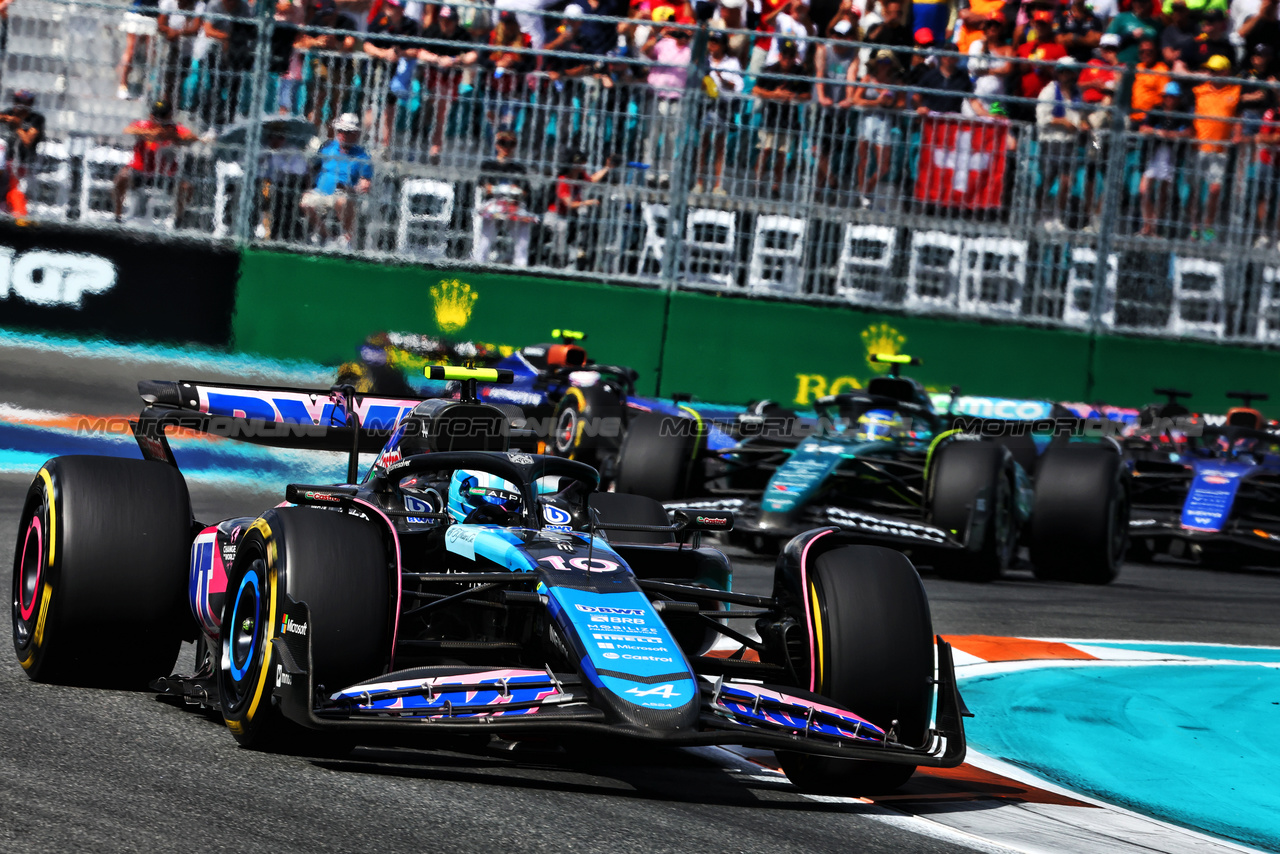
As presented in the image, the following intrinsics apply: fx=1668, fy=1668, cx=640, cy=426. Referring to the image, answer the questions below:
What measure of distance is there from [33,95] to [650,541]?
→ 7874 mm

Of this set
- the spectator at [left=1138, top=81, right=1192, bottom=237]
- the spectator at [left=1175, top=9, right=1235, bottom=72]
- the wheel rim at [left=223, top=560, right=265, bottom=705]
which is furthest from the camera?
the spectator at [left=1175, top=9, right=1235, bottom=72]

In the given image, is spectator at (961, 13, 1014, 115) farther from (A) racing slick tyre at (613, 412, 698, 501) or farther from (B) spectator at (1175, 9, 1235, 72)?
(A) racing slick tyre at (613, 412, 698, 501)

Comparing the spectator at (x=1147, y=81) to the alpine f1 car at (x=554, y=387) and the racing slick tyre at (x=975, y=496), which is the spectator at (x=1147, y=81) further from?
the racing slick tyre at (x=975, y=496)

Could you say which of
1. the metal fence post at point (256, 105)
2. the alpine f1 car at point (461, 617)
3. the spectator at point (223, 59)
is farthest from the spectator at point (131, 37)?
the alpine f1 car at point (461, 617)

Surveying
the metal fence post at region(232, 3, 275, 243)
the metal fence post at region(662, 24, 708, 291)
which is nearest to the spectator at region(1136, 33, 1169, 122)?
the metal fence post at region(662, 24, 708, 291)

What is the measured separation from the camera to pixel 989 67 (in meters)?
15.4

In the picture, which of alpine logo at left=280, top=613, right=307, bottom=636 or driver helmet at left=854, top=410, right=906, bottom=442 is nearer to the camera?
alpine logo at left=280, top=613, right=307, bottom=636

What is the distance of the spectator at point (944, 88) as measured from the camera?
1441 cm

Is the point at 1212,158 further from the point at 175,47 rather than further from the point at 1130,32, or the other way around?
the point at 175,47

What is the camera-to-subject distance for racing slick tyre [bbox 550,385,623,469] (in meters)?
12.9

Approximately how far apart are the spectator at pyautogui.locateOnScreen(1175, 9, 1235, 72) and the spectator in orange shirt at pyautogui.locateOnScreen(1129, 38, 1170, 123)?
11.6 inches

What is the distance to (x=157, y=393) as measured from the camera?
7074mm

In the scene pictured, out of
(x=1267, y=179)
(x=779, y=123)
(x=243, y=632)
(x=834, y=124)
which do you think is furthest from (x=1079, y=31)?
(x=243, y=632)

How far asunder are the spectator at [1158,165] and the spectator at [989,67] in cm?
139
